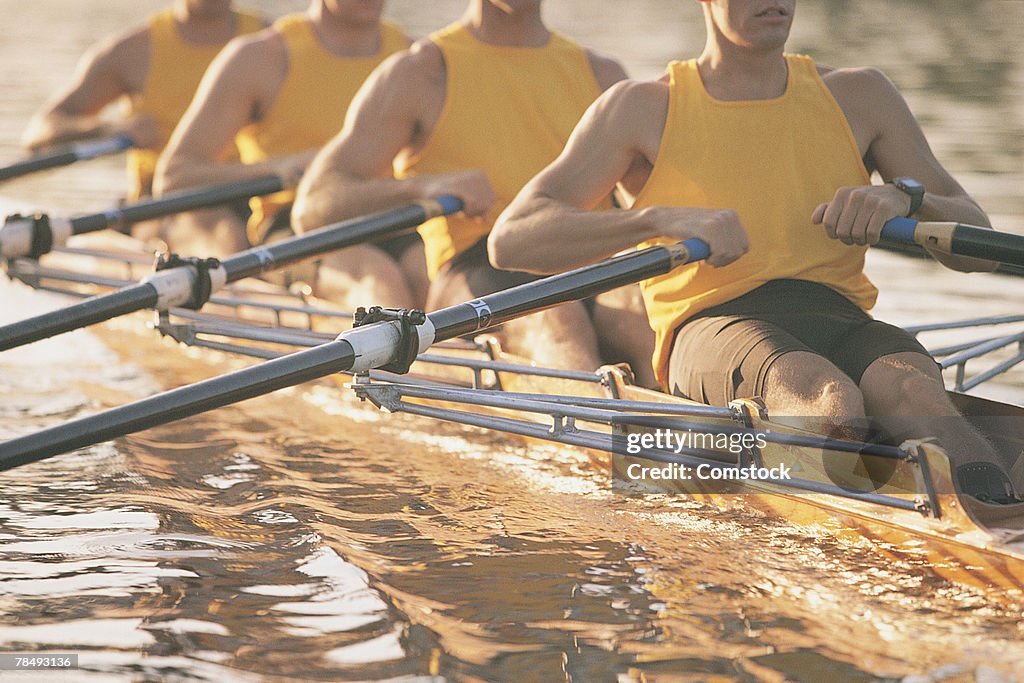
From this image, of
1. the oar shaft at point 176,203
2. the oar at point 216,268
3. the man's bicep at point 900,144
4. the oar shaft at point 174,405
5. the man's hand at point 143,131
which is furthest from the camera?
the man's hand at point 143,131

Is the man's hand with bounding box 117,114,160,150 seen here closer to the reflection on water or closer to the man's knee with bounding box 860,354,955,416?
the reflection on water

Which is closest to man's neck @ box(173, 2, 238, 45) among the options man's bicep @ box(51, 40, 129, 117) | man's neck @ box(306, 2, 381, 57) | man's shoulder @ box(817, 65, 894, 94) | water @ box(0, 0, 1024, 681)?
man's bicep @ box(51, 40, 129, 117)

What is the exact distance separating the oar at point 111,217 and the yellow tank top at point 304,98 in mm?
380

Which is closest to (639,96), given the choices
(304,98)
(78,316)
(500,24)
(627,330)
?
(627,330)

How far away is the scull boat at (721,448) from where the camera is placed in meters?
2.97

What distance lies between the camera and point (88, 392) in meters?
5.55

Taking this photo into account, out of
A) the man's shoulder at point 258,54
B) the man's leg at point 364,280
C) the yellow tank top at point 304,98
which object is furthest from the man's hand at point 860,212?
the man's shoulder at point 258,54

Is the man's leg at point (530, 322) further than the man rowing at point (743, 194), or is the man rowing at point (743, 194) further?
the man's leg at point (530, 322)

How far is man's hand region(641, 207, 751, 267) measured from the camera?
3564mm

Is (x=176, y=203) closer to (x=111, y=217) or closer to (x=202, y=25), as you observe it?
(x=111, y=217)

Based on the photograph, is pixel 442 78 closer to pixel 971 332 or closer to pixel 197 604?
pixel 197 604

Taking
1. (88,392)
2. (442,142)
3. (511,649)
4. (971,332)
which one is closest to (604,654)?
(511,649)

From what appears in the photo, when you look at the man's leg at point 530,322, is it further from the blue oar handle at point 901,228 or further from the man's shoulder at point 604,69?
the blue oar handle at point 901,228

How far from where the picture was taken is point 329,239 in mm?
4543
